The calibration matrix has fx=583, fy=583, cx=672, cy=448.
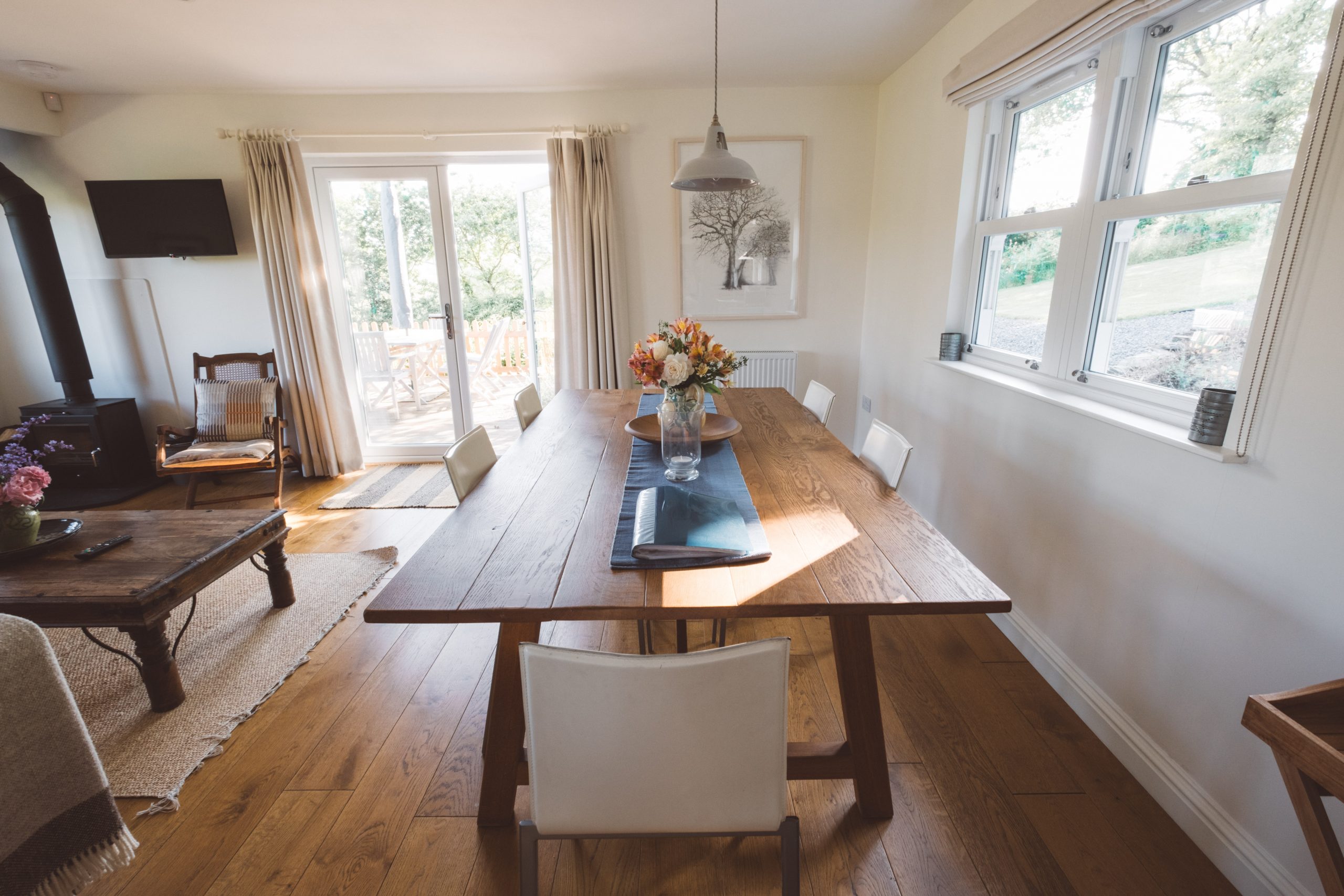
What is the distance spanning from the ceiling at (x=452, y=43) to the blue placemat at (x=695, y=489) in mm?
2018

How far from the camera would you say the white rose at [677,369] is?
5.48ft

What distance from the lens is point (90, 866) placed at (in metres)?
1.19

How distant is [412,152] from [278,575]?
282 cm

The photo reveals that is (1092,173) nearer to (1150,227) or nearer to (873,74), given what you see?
(1150,227)

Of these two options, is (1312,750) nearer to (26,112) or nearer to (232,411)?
(232,411)

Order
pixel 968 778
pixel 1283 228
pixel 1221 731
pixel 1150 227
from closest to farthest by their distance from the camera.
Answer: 1. pixel 1283 228
2. pixel 1221 731
3. pixel 968 778
4. pixel 1150 227

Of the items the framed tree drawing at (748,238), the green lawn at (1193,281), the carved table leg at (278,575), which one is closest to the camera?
the green lawn at (1193,281)

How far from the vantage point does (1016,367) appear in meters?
2.39

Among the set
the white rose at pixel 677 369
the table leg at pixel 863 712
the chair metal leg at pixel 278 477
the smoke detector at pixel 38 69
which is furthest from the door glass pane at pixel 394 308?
the table leg at pixel 863 712

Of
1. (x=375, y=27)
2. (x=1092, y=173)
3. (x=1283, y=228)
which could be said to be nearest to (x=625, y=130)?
(x=375, y=27)

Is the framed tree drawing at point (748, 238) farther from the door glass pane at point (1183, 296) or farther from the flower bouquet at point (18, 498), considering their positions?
the flower bouquet at point (18, 498)

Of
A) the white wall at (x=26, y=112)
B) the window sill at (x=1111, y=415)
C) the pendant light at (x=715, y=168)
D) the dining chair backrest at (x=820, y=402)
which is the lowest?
the dining chair backrest at (x=820, y=402)

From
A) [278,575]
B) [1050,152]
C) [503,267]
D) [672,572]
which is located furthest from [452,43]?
[672,572]

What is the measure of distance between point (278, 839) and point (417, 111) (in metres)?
3.93
